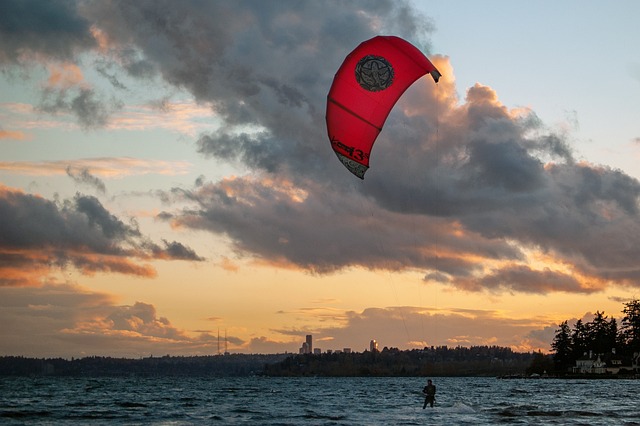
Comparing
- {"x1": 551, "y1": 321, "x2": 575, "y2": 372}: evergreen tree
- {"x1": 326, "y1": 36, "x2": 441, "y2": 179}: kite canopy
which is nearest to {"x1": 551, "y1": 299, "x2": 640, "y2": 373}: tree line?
{"x1": 551, "y1": 321, "x2": 575, "y2": 372}: evergreen tree

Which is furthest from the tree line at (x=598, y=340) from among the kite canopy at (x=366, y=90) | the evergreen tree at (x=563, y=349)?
Answer: the kite canopy at (x=366, y=90)

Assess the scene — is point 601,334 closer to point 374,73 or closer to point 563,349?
point 563,349

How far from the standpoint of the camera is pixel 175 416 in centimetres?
5484

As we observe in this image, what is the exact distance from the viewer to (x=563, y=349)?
180m

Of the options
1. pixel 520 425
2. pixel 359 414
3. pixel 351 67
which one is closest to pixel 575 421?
pixel 520 425

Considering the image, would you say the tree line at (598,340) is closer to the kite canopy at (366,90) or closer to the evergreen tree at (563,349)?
the evergreen tree at (563,349)

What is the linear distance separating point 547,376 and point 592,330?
17866 mm

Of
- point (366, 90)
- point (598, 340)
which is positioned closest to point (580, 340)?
point (598, 340)

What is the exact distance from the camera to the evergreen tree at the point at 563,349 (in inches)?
7037

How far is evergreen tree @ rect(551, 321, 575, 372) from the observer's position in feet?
586

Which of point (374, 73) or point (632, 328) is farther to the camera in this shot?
point (632, 328)

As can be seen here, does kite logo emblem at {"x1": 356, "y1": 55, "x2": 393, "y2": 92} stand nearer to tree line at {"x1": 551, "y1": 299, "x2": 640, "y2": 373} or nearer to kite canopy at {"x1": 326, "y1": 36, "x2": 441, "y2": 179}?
kite canopy at {"x1": 326, "y1": 36, "x2": 441, "y2": 179}

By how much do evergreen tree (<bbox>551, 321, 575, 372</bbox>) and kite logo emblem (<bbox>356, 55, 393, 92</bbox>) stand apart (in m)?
158

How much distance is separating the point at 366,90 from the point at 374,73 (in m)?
0.66
